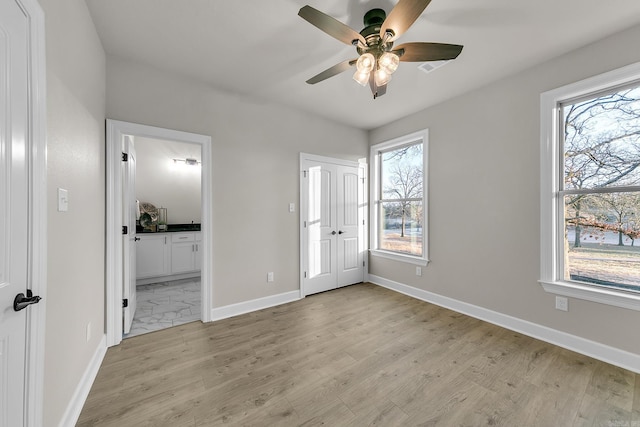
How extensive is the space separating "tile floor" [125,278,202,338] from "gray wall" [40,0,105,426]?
0.70m

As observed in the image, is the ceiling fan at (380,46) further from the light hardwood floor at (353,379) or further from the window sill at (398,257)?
the window sill at (398,257)

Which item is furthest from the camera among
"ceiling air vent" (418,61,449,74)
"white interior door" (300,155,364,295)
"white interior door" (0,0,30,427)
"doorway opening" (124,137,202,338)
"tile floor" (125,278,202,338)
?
"doorway opening" (124,137,202,338)

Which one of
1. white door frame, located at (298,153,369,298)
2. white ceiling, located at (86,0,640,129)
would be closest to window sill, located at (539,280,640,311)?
white ceiling, located at (86,0,640,129)

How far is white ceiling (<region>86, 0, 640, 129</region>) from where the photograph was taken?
5.93 ft

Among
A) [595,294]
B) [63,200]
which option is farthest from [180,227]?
[595,294]

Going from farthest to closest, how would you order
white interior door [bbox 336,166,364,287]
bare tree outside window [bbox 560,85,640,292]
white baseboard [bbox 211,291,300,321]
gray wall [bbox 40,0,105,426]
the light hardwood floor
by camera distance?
white interior door [bbox 336,166,364,287]
white baseboard [bbox 211,291,300,321]
bare tree outside window [bbox 560,85,640,292]
the light hardwood floor
gray wall [bbox 40,0,105,426]

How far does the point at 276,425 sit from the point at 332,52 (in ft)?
9.31

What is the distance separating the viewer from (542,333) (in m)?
2.45

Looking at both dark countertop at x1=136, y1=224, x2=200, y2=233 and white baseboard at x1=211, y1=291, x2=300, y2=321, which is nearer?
white baseboard at x1=211, y1=291, x2=300, y2=321

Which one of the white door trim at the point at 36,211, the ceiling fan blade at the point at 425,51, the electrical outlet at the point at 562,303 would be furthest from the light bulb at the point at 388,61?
the electrical outlet at the point at 562,303

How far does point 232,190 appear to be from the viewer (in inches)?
119

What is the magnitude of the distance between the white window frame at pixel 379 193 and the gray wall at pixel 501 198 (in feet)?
0.28

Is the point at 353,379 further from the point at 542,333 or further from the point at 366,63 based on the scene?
the point at 366,63

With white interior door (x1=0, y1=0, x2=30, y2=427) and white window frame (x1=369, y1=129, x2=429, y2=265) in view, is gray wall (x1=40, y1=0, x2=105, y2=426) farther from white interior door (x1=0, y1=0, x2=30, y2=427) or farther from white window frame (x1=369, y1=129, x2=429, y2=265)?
white window frame (x1=369, y1=129, x2=429, y2=265)
